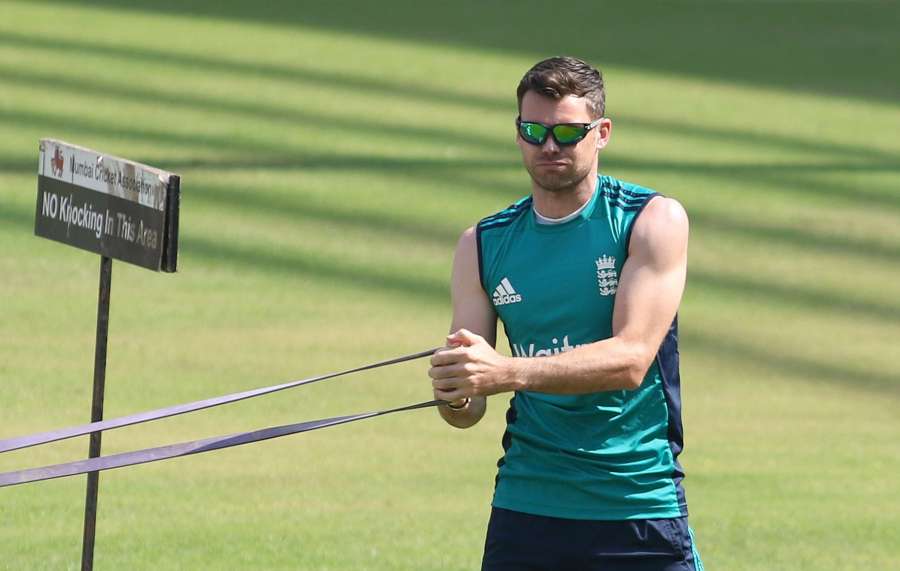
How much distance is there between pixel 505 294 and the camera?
434cm

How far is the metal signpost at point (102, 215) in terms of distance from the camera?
5371mm

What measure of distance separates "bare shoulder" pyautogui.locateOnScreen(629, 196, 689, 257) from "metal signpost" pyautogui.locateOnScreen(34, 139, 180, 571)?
1626mm

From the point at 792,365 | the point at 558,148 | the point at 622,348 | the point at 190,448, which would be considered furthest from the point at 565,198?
the point at 792,365

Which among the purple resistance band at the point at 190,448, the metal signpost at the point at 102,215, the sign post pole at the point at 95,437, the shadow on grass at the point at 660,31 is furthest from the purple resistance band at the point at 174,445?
the shadow on grass at the point at 660,31

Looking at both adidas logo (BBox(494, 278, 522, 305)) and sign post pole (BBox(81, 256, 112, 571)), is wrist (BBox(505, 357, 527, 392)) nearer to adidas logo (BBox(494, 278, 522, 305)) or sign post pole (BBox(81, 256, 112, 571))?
adidas logo (BBox(494, 278, 522, 305))

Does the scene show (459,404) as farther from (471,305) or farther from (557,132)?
(557,132)

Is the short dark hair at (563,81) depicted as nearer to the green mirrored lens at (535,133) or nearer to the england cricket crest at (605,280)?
the green mirrored lens at (535,133)

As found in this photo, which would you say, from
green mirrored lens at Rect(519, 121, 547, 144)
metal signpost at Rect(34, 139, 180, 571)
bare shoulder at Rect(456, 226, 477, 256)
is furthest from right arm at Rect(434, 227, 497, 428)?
metal signpost at Rect(34, 139, 180, 571)

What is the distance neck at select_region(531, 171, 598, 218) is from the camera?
14.2 ft

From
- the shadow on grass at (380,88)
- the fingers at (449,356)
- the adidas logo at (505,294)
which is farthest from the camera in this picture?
the shadow on grass at (380,88)

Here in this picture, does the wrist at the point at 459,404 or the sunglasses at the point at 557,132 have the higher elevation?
the sunglasses at the point at 557,132

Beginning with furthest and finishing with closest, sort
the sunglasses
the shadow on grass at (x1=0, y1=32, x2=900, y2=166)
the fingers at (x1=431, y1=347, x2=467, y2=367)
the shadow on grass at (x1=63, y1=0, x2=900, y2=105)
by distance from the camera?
the shadow on grass at (x1=63, y1=0, x2=900, y2=105) → the shadow on grass at (x1=0, y1=32, x2=900, y2=166) → the sunglasses → the fingers at (x1=431, y1=347, x2=467, y2=367)

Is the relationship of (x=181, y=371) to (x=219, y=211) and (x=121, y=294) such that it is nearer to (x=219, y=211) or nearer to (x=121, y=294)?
(x=121, y=294)

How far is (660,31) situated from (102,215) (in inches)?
624
